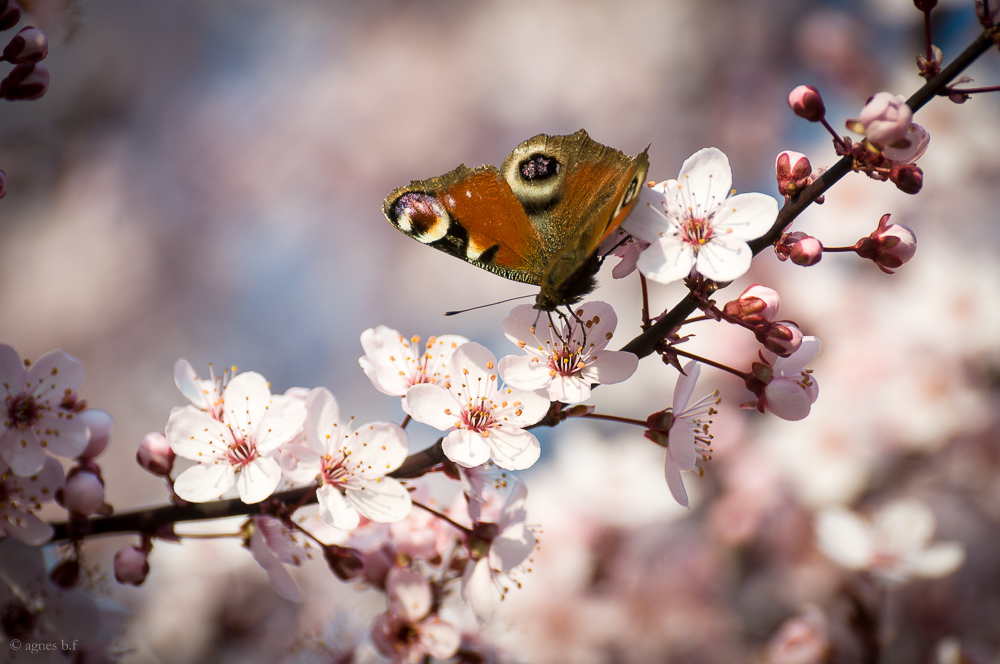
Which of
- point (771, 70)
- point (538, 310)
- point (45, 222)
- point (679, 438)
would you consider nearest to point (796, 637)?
point (679, 438)

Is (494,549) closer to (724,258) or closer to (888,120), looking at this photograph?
(724,258)

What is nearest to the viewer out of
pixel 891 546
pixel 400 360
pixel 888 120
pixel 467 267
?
pixel 888 120

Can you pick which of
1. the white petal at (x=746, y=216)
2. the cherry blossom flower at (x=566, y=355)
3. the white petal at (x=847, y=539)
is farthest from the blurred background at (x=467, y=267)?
the white petal at (x=746, y=216)

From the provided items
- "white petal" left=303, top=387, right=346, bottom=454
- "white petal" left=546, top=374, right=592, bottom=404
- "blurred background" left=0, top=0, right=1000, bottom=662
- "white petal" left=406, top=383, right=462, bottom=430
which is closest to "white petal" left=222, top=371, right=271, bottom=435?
"white petal" left=303, top=387, right=346, bottom=454

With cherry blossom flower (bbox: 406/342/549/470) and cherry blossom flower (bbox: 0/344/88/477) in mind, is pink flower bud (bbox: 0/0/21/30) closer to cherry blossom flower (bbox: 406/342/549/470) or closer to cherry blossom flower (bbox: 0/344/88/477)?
cherry blossom flower (bbox: 0/344/88/477)

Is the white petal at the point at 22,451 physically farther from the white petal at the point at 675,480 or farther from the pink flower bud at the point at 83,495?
the white petal at the point at 675,480

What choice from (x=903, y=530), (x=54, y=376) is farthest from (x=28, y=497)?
Answer: (x=903, y=530)
